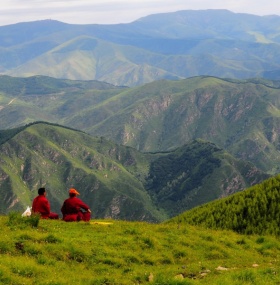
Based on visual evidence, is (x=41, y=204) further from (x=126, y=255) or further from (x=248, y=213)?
(x=248, y=213)

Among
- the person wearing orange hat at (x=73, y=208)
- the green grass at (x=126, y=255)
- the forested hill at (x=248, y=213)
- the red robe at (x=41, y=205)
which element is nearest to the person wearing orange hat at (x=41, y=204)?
the red robe at (x=41, y=205)

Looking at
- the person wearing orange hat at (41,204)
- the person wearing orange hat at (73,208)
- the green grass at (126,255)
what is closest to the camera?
the green grass at (126,255)

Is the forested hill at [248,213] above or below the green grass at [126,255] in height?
below

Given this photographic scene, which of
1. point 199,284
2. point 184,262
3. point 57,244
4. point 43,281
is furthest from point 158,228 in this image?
point 43,281

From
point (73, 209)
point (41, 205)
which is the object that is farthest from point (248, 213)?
point (41, 205)

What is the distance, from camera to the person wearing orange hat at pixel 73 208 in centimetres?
3275

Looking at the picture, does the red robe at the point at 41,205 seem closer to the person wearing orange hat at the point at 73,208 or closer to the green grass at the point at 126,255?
the person wearing orange hat at the point at 73,208

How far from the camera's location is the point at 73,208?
109 feet

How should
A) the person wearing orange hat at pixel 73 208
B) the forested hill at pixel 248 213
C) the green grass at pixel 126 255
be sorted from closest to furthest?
the green grass at pixel 126 255 < the person wearing orange hat at pixel 73 208 < the forested hill at pixel 248 213

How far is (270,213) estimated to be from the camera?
42.0 metres

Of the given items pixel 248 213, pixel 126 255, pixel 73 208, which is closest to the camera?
pixel 126 255

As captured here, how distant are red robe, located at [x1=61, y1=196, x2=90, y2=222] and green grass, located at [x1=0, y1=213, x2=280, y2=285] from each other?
1.29 m

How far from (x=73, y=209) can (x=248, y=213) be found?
60.4ft

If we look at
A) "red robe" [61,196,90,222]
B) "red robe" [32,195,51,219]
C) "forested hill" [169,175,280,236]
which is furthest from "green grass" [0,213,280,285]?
"forested hill" [169,175,280,236]
